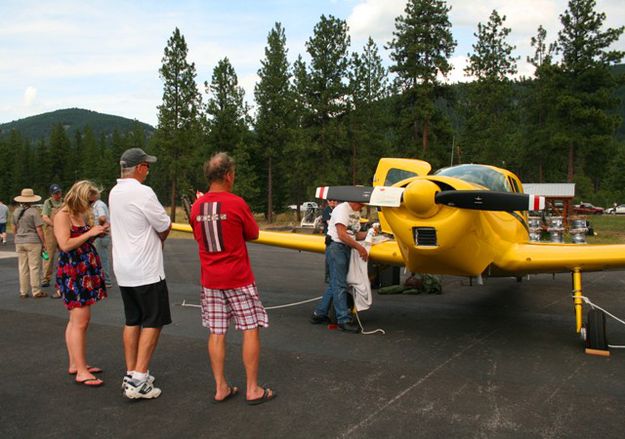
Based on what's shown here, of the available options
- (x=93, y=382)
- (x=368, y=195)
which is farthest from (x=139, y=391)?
(x=368, y=195)

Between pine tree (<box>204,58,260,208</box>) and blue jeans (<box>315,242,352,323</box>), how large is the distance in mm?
30941

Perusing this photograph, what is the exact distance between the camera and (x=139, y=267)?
350 centimetres

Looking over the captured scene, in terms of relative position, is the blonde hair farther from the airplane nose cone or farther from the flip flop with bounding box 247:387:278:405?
the airplane nose cone

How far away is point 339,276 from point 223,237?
2.68m

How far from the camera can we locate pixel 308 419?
3.22 meters

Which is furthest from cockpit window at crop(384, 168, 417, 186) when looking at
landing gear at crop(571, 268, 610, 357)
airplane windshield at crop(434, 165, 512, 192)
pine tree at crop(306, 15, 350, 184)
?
pine tree at crop(306, 15, 350, 184)

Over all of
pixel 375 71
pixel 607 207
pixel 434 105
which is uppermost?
pixel 375 71

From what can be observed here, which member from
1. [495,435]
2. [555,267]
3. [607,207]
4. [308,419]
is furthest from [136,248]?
[607,207]

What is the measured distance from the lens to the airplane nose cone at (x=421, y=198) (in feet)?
14.8

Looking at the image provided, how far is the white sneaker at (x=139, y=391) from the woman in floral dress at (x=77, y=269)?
0.51 metres

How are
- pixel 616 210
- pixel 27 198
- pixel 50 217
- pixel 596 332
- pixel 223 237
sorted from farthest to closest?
pixel 616 210, pixel 50 217, pixel 27 198, pixel 596 332, pixel 223 237

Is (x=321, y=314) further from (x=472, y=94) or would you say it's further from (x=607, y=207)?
(x=607, y=207)

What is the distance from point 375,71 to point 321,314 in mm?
40236

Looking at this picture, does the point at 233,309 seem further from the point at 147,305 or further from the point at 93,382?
the point at 93,382
